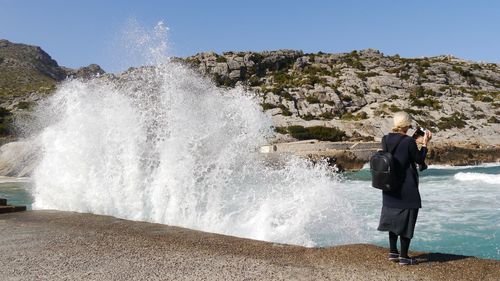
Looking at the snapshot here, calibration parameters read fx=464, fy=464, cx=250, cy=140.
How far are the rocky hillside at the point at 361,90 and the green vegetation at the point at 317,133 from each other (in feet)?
0.37

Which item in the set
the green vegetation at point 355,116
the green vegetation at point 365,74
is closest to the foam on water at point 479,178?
the green vegetation at point 355,116

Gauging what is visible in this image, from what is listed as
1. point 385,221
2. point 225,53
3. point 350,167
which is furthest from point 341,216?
point 225,53

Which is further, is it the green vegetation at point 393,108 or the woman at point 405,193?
the green vegetation at point 393,108

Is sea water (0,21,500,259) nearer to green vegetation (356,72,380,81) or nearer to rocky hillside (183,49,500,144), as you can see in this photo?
rocky hillside (183,49,500,144)

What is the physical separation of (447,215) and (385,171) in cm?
1061

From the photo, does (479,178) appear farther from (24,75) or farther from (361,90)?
(24,75)

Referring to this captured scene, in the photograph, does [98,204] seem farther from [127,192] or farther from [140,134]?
[140,134]

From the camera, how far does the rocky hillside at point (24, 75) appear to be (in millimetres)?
78938

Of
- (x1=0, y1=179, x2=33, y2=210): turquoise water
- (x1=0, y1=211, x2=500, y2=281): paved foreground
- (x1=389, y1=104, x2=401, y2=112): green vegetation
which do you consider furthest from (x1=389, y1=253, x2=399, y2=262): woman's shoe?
(x1=389, y1=104, x2=401, y2=112): green vegetation

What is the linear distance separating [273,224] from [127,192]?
13.1ft

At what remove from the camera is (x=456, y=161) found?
44969 millimetres

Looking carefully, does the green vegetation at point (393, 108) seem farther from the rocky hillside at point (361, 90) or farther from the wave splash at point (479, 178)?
the wave splash at point (479, 178)

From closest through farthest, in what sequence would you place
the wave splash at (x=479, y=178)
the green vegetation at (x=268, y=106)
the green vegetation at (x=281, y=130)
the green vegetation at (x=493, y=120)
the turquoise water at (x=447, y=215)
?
the turquoise water at (x=447, y=215), the wave splash at (x=479, y=178), the green vegetation at (x=281, y=130), the green vegetation at (x=493, y=120), the green vegetation at (x=268, y=106)

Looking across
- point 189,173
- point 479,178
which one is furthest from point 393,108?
point 189,173
